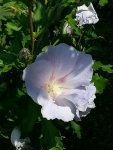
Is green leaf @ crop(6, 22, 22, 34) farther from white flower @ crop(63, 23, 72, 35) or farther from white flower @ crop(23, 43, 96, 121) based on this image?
white flower @ crop(23, 43, 96, 121)

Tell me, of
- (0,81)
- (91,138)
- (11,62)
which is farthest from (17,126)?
(91,138)

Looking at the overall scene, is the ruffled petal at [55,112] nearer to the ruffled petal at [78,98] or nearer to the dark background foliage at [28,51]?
the ruffled petal at [78,98]

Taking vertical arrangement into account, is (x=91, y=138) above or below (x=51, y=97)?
below

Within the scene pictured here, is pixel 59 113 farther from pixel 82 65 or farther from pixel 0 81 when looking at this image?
pixel 0 81

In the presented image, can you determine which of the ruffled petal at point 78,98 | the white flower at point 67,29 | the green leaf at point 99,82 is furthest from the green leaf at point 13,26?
the ruffled petal at point 78,98

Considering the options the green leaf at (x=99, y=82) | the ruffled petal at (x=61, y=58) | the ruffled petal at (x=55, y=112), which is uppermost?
the ruffled petal at (x=61, y=58)

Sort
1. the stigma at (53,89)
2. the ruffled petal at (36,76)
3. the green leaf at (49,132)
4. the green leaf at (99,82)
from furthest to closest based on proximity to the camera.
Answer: the green leaf at (99,82), the green leaf at (49,132), the stigma at (53,89), the ruffled petal at (36,76)
